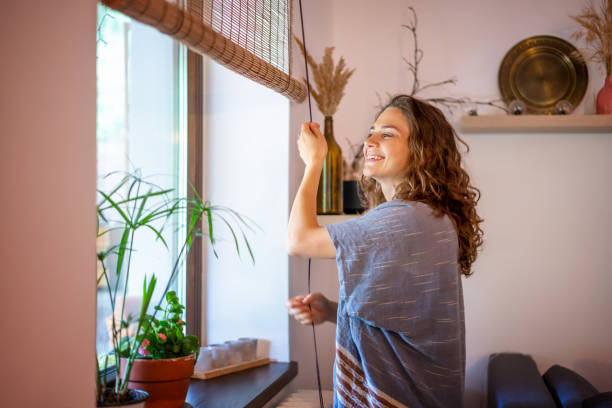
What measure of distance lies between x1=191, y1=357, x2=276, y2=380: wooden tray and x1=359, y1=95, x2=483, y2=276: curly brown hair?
2.86 feet

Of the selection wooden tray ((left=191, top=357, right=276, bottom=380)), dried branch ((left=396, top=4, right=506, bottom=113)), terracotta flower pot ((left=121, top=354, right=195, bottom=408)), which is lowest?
wooden tray ((left=191, top=357, right=276, bottom=380))

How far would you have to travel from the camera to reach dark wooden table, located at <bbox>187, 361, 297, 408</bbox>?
5.02ft

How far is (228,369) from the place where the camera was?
6.07 feet

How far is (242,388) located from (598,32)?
1.96 m

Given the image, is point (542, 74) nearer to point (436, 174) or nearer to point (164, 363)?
point (436, 174)

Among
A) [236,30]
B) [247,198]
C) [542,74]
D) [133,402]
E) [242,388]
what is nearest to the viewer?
[133,402]

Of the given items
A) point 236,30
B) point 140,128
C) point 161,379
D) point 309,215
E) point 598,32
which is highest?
point 598,32

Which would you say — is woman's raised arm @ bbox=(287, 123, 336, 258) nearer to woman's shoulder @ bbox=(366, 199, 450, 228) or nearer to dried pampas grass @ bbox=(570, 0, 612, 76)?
woman's shoulder @ bbox=(366, 199, 450, 228)

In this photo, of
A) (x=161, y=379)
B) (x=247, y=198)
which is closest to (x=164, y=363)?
(x=161, y=379)

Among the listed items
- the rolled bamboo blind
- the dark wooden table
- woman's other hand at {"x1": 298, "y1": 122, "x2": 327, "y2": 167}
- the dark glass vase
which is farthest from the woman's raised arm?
the dark glass vase

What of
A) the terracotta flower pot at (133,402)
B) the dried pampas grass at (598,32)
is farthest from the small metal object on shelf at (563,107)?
the terracotta flower pot at (133,402)

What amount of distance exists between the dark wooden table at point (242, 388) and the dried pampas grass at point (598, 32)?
5.71 feet

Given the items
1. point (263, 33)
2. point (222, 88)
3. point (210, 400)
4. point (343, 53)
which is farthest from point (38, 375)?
point (343, 53)

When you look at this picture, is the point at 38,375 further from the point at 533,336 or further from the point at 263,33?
the point at 533,336
